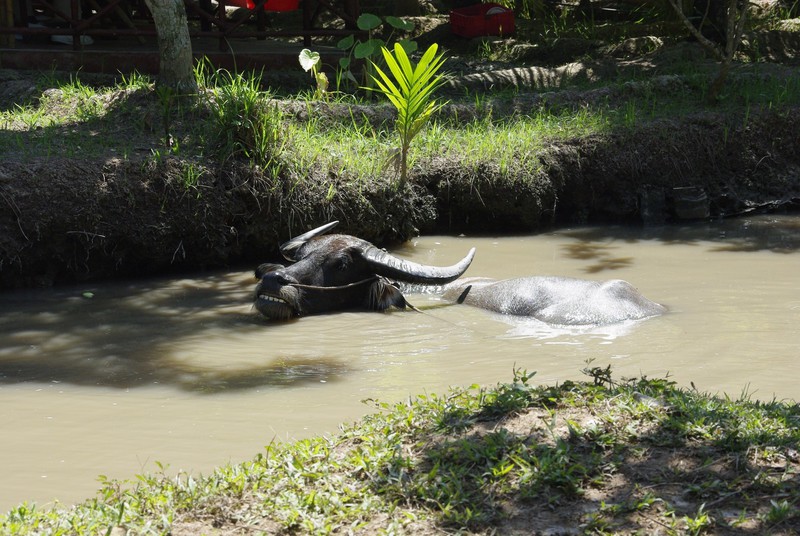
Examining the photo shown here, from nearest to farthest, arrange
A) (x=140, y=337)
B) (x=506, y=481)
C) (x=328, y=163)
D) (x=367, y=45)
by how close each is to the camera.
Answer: (x=506, y=481)
(x=140, y=337)
(x=328, y=163)
(x=367, y=45)

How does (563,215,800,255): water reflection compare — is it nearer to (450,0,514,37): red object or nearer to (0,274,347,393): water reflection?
(0,274,347,393): water reflection

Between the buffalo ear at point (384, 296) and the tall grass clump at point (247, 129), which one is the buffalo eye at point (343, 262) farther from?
the tall grass clump at point (247, 129)

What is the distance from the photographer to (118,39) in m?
12.3

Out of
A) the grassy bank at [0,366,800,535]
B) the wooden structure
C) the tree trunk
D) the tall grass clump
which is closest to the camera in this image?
the grassy bank at [0,366,800,535]

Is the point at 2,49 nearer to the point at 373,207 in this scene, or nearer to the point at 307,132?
the point at 307,132

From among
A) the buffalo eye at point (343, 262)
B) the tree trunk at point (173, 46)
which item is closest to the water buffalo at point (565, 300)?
the buffalo eye at point (343, 262)

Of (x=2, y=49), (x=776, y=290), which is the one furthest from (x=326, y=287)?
(x=2, y=49)

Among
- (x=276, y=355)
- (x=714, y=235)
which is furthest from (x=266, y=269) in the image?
(x=714, y=235)

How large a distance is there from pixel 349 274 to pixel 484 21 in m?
8.08

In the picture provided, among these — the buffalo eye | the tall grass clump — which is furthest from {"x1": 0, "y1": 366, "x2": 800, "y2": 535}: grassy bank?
the tall grass clump

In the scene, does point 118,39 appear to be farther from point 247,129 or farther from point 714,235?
point 714,235

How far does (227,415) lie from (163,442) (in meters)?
0.41

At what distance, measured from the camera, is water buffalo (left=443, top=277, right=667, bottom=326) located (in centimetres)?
592

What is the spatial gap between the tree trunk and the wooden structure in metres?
1.14
